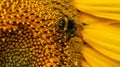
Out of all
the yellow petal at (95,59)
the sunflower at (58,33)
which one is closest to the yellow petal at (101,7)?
the sunflower at (58,33)

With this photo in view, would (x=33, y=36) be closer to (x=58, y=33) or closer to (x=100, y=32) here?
(x=58, y=33)

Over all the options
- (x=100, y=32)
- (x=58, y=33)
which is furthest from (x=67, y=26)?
(x=100, y=32)

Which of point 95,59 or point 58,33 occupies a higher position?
point 58,33

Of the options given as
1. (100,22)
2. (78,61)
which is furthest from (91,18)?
(78,61)

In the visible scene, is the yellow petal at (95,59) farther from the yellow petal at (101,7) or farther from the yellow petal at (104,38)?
the yellow petal at (101,7)

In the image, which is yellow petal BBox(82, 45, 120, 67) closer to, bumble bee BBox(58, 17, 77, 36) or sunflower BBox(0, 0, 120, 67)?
sunflower BBox(0, 0, 120, 67)
